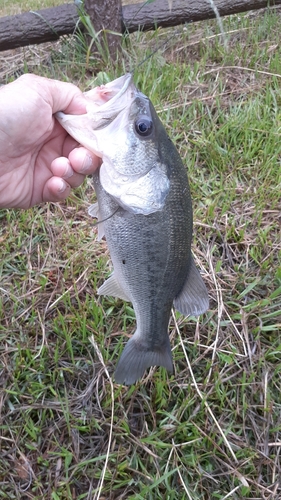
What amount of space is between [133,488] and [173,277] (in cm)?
94

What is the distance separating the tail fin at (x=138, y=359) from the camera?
1662 millimetres

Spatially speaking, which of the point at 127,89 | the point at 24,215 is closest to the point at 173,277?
the point at 127,89

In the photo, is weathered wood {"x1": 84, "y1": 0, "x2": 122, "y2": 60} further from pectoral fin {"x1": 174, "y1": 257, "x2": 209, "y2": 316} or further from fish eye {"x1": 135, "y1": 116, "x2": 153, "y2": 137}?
pectoral fin {"x1": 174, "y1": 257, "x2": 209, "y2": 316}

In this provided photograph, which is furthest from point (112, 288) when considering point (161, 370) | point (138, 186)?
point (161, 370)

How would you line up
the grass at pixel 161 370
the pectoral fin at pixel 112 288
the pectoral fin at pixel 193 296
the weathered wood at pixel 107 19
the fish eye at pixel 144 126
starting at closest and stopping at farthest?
the fish eye at pixel 144 126 → the pectoral fin at pixel 193 296 → the pectoral fin at pixel 112 288 → the grass at pixel 161 370 → the weathered wood at pixel 107 19

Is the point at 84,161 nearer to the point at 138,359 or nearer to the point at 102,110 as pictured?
the point at 102,110

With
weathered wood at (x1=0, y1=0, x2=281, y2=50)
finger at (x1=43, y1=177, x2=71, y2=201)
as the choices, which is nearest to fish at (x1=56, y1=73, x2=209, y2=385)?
finger at (x1=43, y1=177, x2=71, y2=201)

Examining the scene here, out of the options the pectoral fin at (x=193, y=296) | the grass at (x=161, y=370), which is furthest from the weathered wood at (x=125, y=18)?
the pectoral fin at (x=193, y=296)

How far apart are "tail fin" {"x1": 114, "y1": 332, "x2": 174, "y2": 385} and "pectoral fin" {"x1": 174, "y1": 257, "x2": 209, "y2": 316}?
0.16 metres

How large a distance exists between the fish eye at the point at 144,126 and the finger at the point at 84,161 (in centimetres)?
23

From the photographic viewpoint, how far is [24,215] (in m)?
2.55

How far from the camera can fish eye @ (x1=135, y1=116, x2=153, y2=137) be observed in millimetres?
1461

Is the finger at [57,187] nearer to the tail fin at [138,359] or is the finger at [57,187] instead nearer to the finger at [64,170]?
the finger at [64,170]

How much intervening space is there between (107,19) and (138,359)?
9.44 ft
